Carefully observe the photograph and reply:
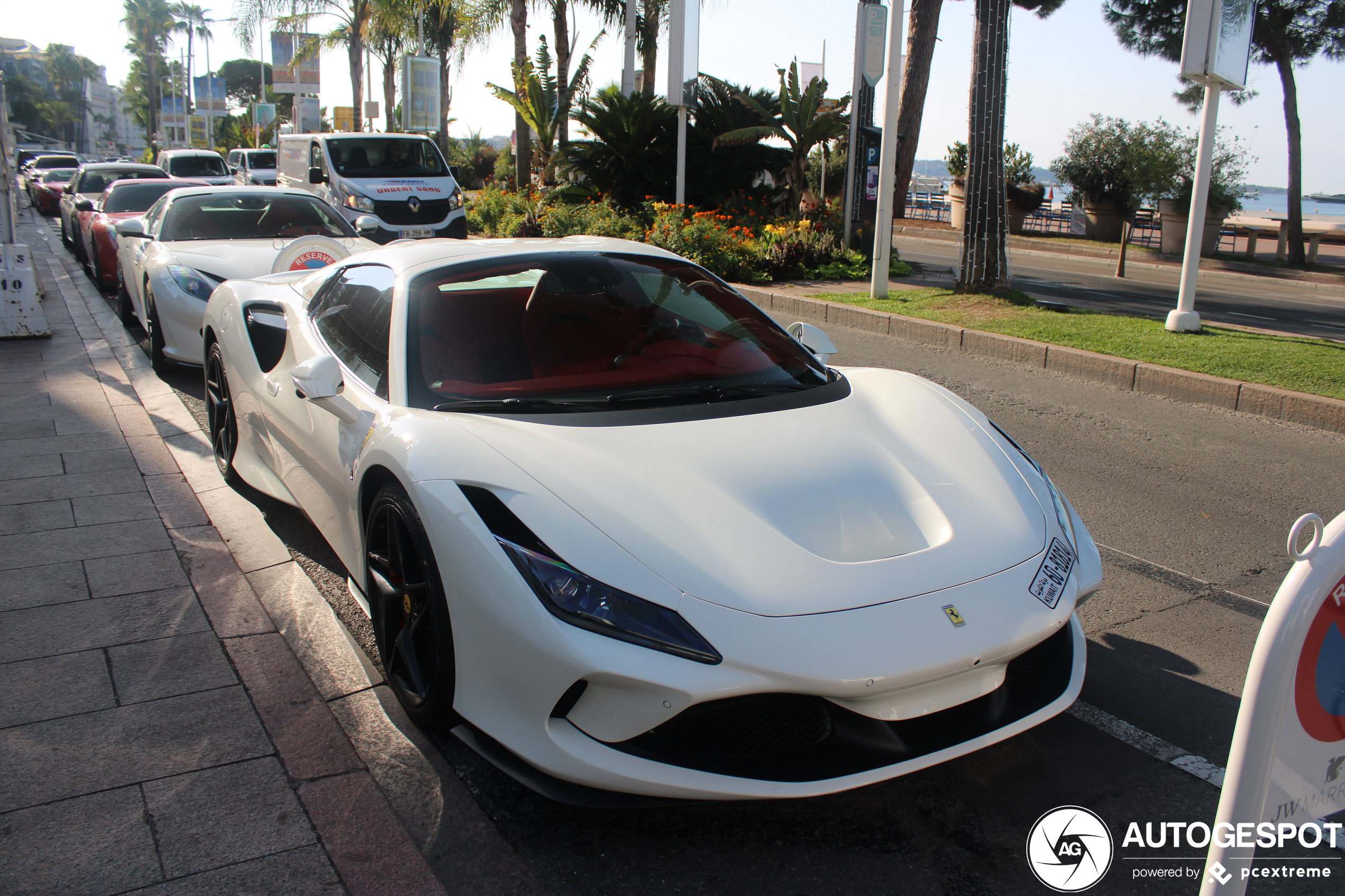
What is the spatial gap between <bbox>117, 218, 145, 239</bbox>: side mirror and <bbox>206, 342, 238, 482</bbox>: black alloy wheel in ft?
13.7

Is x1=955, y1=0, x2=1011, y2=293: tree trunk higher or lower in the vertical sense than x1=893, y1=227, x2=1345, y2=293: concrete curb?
higher

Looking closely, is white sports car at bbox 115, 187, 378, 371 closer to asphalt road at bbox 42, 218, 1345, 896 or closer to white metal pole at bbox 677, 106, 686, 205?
asphalt road at bbox 42, 218, 1345, 896

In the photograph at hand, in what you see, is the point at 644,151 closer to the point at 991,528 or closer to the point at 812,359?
the point at 812,359

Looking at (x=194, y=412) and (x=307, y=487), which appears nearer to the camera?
(x=307, y=487)

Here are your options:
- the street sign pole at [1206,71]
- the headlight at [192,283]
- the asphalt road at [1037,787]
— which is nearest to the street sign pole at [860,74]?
the street sign pole at [1206,71]

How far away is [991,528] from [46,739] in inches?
101

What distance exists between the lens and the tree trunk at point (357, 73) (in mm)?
41250

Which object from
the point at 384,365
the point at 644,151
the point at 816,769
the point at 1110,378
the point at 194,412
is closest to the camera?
the point at 816,769

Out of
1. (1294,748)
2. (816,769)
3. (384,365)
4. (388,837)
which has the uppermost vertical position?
(384,365)

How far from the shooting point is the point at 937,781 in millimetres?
2549

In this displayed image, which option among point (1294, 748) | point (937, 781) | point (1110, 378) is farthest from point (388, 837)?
point (1110, 378)

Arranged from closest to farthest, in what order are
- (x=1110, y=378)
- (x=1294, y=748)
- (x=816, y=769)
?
(x=1294, y=748)
(x=816, y=769)
(x=1110, y=378)

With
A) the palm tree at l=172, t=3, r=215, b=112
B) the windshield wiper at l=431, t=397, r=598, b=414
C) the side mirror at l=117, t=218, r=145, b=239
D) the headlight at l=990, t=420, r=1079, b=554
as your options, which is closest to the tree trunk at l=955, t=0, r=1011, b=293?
the side mirror at l=117, t=218, r=145, b=239

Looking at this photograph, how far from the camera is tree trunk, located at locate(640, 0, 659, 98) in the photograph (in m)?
26.1
